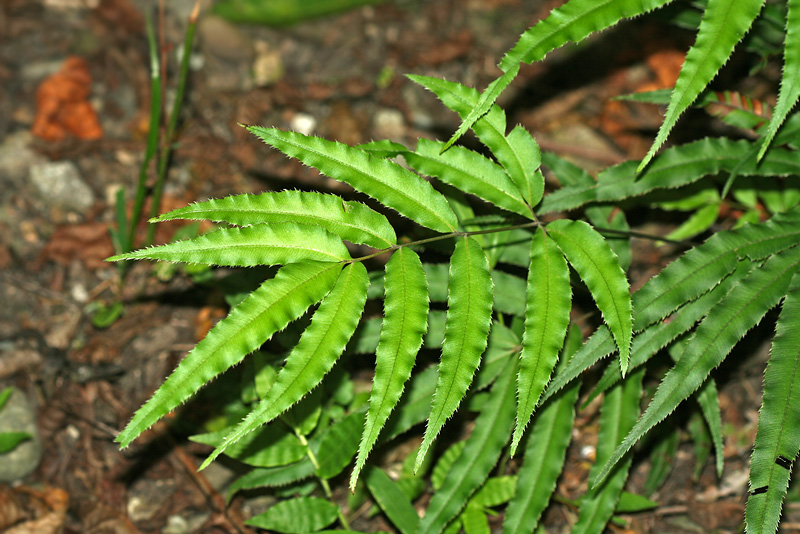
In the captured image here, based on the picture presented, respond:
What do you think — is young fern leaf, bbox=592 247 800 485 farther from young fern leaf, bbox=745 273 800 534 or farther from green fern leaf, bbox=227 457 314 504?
green fern leaf, bbox=227 457 314 504

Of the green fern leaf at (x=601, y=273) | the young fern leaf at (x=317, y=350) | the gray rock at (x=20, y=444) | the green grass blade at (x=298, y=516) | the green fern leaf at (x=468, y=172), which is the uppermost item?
the green fern leaf at (x=468, y=172)

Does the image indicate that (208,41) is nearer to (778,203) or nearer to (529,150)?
(529,150)

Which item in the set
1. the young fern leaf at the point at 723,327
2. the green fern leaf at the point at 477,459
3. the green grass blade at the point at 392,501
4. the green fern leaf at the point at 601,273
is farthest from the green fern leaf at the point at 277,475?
the green fern leaf at the point at 601,273

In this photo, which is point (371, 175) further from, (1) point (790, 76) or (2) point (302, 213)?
(1) point (790, 76)

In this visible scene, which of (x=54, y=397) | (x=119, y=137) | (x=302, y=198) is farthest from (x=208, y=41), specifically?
(x=302, y=198)

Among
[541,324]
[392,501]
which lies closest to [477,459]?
[392,501]

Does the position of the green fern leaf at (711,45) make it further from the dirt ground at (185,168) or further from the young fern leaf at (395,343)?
the dirt ground at (185,168)
